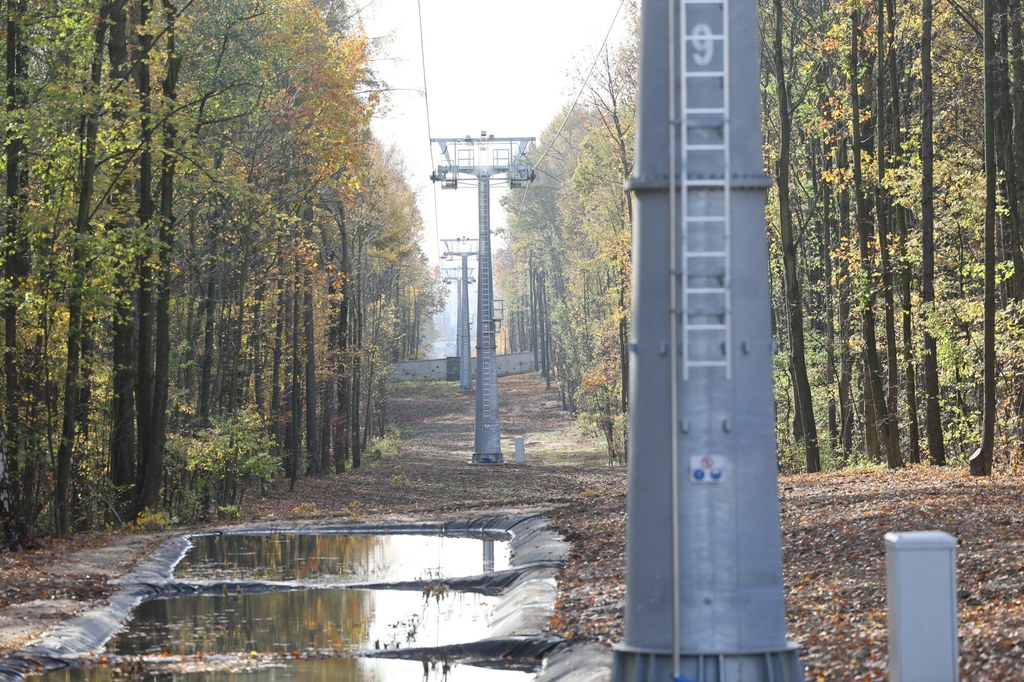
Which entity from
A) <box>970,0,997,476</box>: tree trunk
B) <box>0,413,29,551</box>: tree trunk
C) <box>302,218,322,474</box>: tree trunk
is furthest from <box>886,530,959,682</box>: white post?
<box>302,218,322,474</box>: tree trunk

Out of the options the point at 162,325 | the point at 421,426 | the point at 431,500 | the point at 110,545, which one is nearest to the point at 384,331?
the point at 421,426

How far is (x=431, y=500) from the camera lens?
34188 mm

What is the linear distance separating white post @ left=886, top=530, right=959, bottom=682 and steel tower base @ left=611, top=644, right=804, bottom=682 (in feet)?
2.24

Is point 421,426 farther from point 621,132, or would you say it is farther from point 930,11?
point 930,11

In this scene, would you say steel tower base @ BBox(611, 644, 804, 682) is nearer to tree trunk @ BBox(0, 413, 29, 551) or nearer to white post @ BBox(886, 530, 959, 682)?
white post @ BBox(886, 530, 959, 682)

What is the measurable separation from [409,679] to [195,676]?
1.92m

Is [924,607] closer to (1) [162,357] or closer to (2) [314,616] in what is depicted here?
(2) [314,616]

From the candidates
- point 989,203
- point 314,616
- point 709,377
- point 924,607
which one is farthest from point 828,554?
point 709,377

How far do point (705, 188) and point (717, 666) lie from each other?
100 inches

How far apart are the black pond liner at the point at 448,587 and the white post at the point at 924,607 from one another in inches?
192

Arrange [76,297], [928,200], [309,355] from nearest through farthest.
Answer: [76,297]
[928,200]
[309,355]

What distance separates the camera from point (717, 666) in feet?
22.9

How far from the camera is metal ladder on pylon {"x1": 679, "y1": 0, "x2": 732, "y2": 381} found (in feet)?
22.9

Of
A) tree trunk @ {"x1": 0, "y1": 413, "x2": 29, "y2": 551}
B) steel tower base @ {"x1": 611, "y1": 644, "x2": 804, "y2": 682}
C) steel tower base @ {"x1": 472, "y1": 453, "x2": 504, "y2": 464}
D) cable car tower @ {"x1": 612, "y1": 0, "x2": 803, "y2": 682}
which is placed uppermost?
cable car tower @ {"x1": 612, "y1": 0, "x2": 803, "y2": 682}
